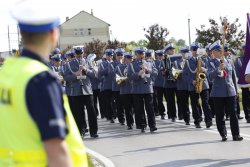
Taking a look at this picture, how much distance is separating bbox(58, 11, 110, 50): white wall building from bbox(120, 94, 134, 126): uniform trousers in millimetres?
97056

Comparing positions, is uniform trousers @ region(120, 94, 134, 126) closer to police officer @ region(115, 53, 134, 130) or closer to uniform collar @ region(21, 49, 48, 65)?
police officer @ region(115, 53, 134, 130)

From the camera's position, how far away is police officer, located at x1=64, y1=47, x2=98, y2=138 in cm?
1275

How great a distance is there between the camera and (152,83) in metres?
13.9

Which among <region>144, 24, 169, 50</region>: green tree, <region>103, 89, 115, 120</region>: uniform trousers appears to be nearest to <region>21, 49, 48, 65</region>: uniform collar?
<region>103, 89, 115, 120</region>: uniform trousers

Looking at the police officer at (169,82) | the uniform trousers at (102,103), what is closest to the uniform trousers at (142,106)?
the police officer at (169,82)

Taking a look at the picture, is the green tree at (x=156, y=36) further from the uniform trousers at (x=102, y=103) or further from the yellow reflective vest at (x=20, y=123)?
the yellow reflective vest at (x=20, y=123)

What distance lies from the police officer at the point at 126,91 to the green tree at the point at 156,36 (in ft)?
133

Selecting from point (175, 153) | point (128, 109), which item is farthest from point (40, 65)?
point (128, 109)

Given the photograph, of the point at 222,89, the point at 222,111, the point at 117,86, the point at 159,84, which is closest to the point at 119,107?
the point at 117,86

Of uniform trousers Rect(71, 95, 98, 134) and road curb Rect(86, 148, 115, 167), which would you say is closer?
road curb Rect(86, 148, 115, 167)

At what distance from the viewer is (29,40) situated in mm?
2863

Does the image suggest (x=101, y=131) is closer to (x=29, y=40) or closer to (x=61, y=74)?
(x=61, y=74)

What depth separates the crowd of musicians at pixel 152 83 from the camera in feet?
36.0

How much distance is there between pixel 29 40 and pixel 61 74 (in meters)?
10.9
